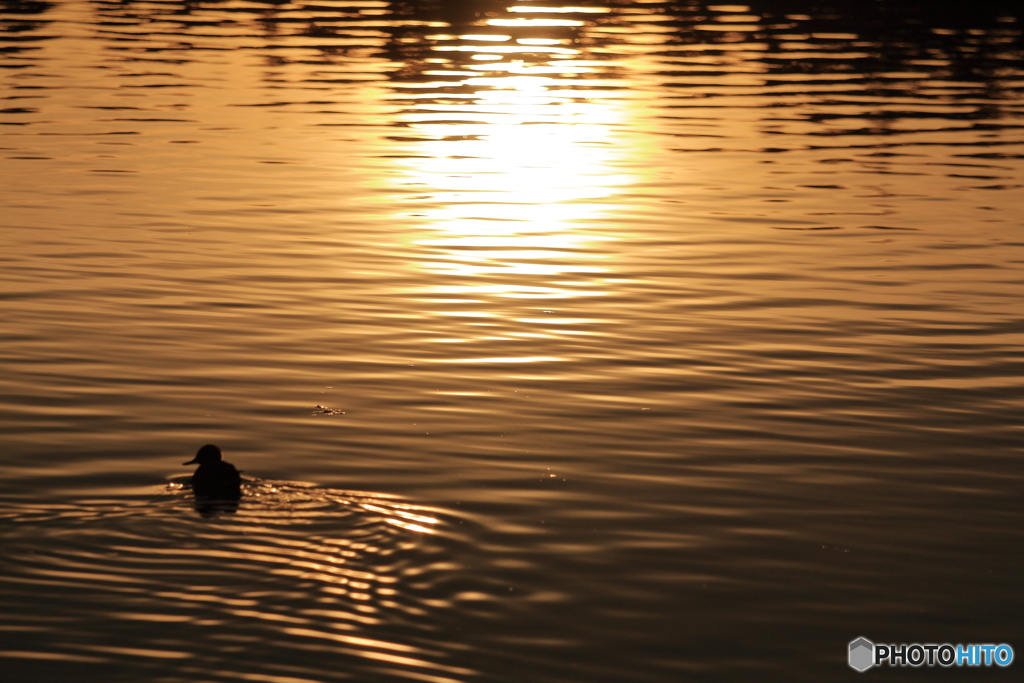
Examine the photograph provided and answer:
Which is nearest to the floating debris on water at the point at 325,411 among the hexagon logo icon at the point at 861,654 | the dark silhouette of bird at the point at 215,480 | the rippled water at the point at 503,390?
the rippled water at the point at 503,390

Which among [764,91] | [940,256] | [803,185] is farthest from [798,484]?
[764,91]

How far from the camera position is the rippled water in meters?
11.1

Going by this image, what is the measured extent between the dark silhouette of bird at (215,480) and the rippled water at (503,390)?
7.4 inches

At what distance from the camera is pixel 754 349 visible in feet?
62.8

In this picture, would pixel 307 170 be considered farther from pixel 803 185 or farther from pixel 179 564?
pixel 179 564

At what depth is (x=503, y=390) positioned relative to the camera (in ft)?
56.7

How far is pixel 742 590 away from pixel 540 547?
1732 mm

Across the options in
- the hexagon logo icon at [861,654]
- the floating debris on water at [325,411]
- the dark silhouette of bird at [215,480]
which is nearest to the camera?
the hexagon logo icon at [861,654]

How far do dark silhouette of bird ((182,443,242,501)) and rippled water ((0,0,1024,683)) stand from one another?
0.19 meters

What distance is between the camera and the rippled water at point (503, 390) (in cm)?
1108

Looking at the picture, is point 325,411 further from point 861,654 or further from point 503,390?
point 861,654

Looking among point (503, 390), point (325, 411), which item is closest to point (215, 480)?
point (325, 411)

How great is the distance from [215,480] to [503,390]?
5.29 m

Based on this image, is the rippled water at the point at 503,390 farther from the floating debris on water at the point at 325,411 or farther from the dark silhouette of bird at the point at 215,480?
the dark silhouette of bird at the point at 215,480
